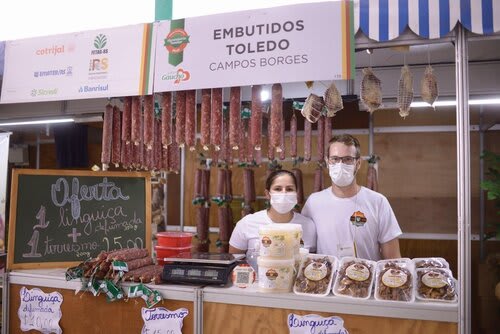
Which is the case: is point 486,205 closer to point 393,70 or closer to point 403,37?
point 393,70

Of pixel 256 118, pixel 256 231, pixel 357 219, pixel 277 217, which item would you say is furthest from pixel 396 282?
pixel 256 118

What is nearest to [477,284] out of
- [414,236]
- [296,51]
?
[414,236]

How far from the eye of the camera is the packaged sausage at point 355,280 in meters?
2.34

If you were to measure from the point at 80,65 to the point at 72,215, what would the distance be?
115cm

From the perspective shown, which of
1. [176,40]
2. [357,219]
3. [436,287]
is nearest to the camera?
[436,287]

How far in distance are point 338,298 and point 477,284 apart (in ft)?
14.7

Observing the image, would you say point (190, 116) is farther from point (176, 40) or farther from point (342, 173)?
point (342, 173)

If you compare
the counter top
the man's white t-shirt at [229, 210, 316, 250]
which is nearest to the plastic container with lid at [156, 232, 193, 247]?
the man's white t-shirt at [229, 210, 316, 250]

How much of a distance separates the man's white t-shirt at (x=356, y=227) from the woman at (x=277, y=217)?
12 centimetres

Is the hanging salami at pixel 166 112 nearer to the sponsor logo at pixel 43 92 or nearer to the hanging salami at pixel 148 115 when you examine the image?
the hanging salami at pixel 148 115

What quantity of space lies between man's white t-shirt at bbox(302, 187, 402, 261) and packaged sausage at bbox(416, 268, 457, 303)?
93 cm

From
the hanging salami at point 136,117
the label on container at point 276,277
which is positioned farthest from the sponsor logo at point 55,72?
the label on container at point 276,277

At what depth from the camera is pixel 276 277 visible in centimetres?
242

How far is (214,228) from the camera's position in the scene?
282 inches
